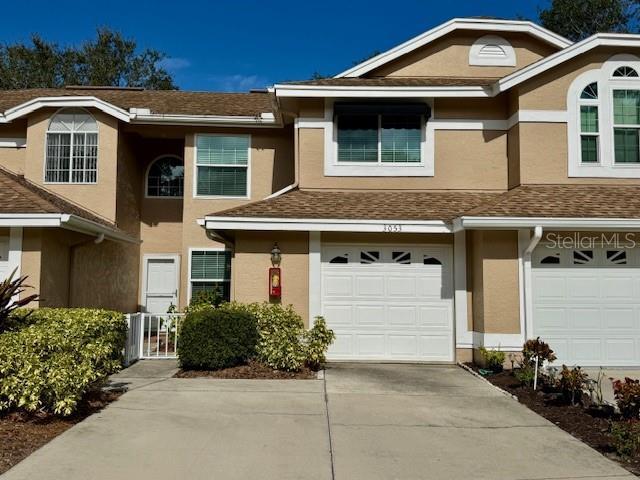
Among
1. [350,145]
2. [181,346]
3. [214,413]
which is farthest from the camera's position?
[350,145]

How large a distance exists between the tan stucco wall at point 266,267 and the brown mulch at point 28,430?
13.9 feet

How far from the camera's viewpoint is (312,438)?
6363mm

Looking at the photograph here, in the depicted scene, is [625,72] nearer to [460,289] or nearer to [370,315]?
[460,289]

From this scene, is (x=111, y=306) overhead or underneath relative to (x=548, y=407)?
overhead

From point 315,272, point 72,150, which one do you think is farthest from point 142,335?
point 72,150

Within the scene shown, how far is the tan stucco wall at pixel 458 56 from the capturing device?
14336mm

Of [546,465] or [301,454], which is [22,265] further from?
[546,465]

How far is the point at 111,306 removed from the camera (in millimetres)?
14555

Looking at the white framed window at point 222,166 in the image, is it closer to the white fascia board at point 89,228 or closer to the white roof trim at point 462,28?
the white fascia board at point 89,228

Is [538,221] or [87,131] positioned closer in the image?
[538,221]

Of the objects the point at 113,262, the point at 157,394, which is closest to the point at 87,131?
the point at 113,262

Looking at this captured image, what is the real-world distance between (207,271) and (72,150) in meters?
4.55

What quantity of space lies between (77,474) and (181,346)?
16.3 feet

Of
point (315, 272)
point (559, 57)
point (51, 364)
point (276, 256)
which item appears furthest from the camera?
point (559, 57)
